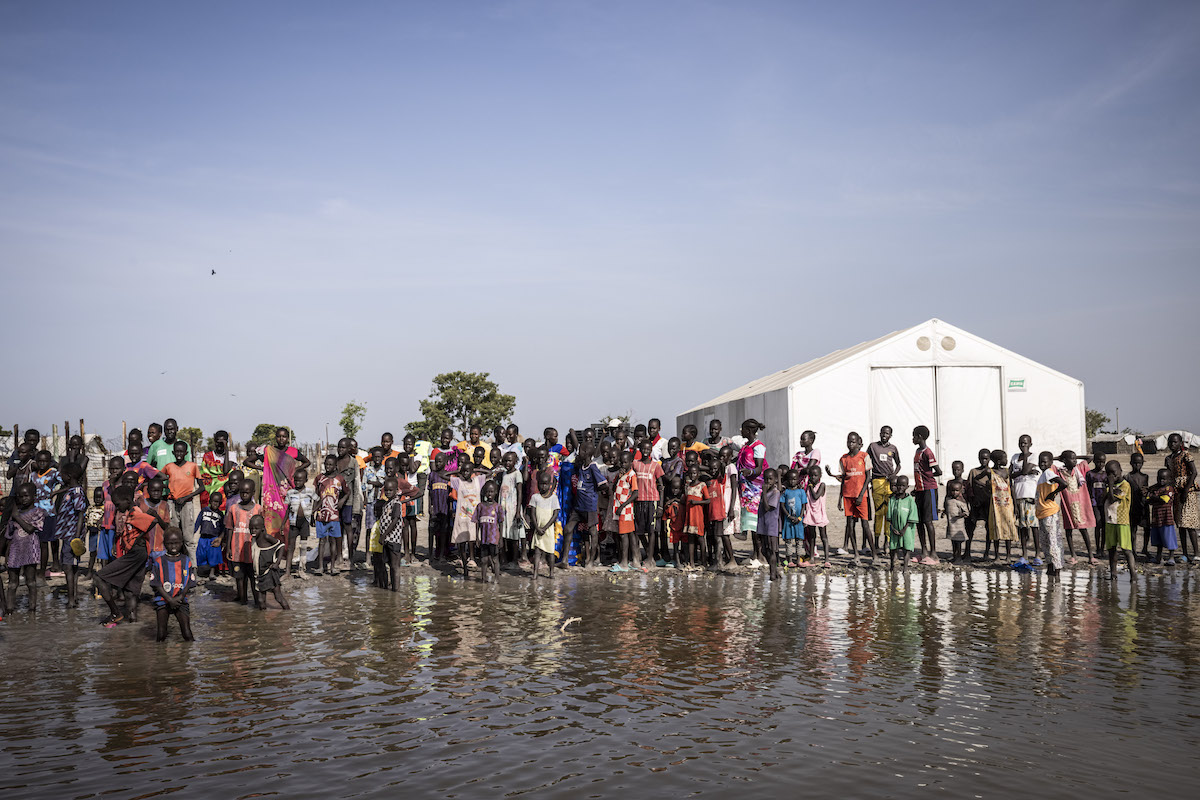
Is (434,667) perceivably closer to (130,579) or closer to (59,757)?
(59,757)

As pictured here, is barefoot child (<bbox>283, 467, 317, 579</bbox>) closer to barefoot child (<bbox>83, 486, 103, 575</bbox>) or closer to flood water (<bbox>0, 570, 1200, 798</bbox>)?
flood water (<bbox>0, 570, 1200, 798</bbox>)

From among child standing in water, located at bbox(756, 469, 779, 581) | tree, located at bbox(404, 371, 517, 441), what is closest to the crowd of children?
A: child standing in water, located at bbox(756, 469, 779, 581)

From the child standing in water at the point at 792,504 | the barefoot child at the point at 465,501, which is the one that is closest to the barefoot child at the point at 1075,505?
the child standing in water at the point at 792,504

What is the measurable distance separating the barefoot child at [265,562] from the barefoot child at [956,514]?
9.56m

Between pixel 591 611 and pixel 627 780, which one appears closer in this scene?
pixel 627 780

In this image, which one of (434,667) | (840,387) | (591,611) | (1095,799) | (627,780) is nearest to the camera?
(1095,799)

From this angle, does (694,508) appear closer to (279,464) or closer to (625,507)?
(625,507)

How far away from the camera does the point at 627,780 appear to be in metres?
5.43

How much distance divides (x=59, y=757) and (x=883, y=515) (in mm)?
11147

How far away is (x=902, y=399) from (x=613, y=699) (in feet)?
82.1

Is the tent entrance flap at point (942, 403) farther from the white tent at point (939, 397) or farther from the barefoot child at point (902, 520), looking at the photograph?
the barefoot child at point (902, 520)

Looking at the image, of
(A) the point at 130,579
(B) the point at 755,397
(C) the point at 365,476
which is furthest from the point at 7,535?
(B) the point at 755,397

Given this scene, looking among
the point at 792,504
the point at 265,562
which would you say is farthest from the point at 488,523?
the point at 792,504

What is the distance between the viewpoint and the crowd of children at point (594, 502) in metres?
12.1
